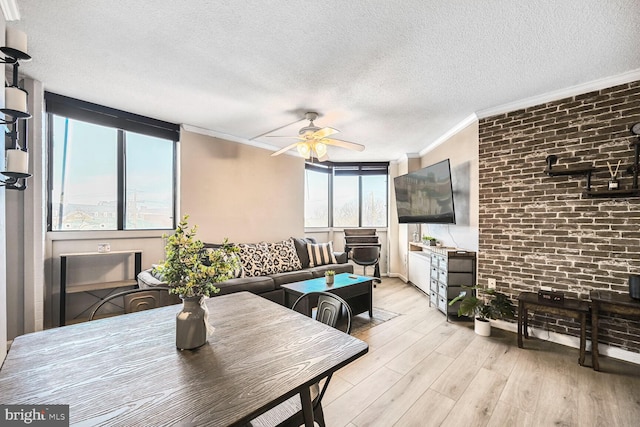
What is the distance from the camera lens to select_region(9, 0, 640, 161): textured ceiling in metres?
1.70

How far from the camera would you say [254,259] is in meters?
3.94

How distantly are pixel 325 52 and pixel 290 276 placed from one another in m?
2.85

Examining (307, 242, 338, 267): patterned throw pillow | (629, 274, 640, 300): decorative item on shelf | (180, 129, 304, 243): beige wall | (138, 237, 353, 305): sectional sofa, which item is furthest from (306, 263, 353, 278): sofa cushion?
(629, 274, 640, 300): decorative item on shelf

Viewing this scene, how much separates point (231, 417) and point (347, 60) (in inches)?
94.4

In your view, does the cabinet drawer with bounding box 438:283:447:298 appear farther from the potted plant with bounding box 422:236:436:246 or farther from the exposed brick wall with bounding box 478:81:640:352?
the potted plant with bounding box 422:236:436:246

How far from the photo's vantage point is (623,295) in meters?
2.38

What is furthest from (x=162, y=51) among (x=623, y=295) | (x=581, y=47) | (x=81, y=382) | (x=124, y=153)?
(x=623, y=295)

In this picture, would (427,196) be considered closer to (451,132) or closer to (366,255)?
(451,132)

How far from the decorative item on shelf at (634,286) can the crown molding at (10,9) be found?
4.81 m

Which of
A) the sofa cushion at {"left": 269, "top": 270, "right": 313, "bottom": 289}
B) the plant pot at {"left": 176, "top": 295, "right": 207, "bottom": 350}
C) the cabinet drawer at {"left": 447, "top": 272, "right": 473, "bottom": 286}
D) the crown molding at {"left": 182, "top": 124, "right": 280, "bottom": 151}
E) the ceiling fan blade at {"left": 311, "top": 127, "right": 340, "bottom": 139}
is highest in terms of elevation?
the crown molding at {"left": 182, "top": 124, "right": 280, "bottom": 151}

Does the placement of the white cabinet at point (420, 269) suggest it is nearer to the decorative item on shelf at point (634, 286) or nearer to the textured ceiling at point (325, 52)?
the decorative item on shelf at point (634, 286)

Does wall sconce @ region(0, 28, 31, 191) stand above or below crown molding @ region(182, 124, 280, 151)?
below

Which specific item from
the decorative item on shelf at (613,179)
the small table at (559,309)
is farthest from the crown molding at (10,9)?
the decorative item on shelf at (613,179)

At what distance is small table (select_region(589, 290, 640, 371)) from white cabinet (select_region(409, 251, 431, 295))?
2.00 meters
